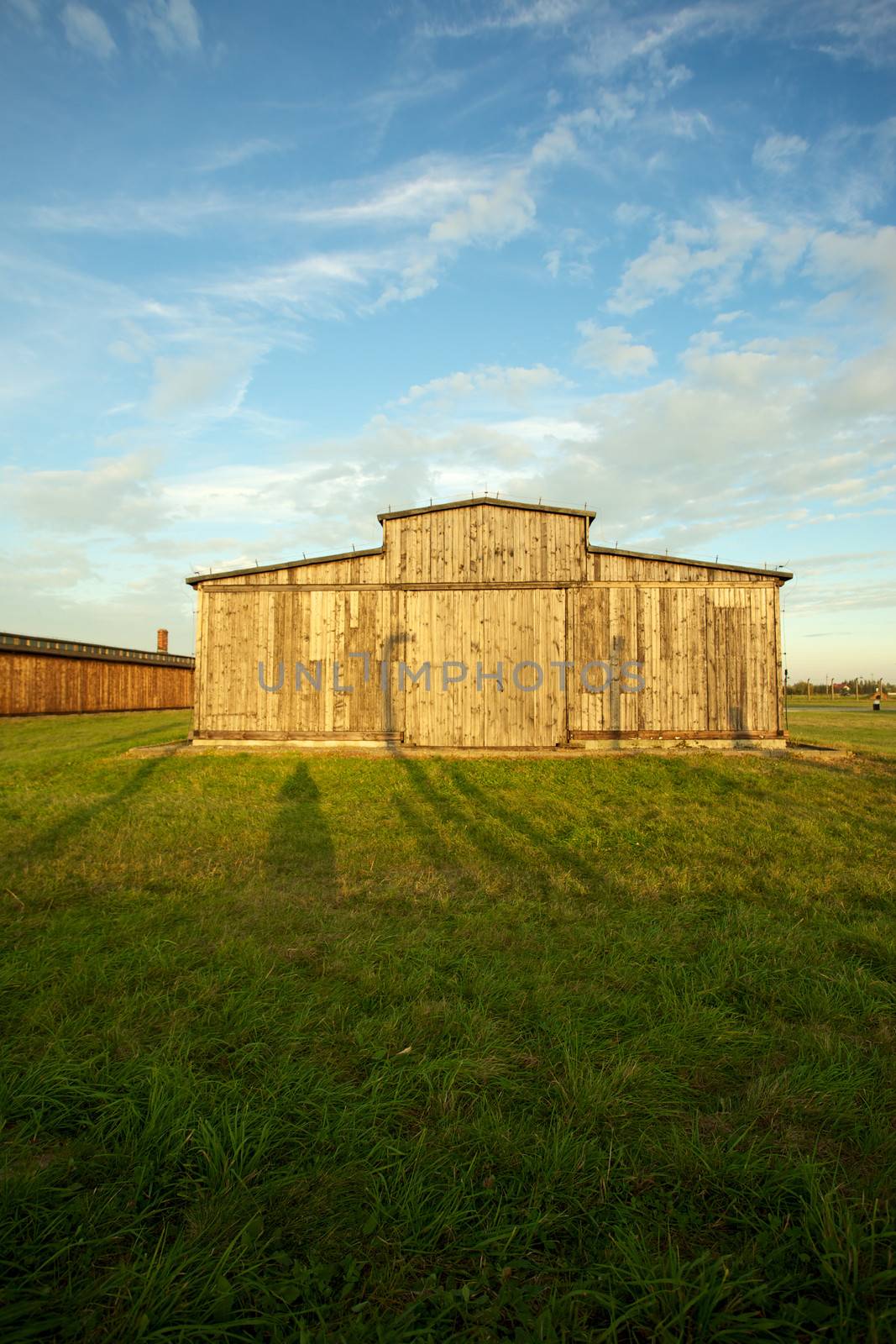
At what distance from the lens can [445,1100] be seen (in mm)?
2814

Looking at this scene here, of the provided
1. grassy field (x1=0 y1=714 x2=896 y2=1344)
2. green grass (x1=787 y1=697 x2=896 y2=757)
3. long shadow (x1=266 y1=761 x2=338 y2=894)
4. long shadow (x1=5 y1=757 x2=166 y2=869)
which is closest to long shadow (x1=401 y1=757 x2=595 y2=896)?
grassy field (x1=0 y1=714 x2=896 y2=1344)

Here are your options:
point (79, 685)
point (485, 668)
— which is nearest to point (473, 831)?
point (485, 668)

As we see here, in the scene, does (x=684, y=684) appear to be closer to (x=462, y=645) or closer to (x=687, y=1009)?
(x=462, y=645)

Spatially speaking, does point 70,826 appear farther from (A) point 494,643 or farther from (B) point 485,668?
(A) point 494,643

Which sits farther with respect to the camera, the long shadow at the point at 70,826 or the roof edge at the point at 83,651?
the roof edge at the point at 83,651

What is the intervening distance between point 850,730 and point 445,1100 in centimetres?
2365

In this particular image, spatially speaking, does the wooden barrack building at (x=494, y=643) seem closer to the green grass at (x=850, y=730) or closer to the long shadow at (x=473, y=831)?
the green grass at (x=850, y=730)

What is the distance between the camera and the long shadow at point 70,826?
661cm

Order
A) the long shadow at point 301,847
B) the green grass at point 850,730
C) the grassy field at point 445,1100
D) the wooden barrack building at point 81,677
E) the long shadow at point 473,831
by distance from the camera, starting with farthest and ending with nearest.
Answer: the wooden barrack building at point 81,677, the green grass at point 850,730, the long shadow at point 473,831, the long shadow at point 301,847, the grassy field at point 445,1100

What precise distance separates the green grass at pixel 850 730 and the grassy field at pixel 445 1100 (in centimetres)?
1129

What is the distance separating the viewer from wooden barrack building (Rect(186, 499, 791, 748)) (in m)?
14.7

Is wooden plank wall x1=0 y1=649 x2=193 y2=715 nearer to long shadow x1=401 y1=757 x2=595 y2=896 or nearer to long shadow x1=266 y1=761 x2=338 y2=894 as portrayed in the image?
long shadow x1=266 y1=761 x2=338 y2=894

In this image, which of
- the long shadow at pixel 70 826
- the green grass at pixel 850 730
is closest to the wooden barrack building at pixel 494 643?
the green grass at pixel 850 730

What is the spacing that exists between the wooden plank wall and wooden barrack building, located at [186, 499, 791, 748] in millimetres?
11447
